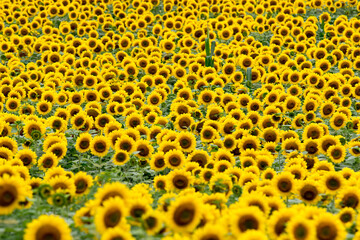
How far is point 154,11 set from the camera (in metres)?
15.4

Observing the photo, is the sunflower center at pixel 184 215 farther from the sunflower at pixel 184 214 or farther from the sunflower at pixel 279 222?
the sunflower at pixel 279 222

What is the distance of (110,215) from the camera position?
351cm

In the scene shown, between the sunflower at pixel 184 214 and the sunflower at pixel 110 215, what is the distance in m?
0.34

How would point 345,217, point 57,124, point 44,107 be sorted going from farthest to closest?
point 44,107, point 57,124, point 345,217

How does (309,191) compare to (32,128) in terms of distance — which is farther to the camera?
(32,128)

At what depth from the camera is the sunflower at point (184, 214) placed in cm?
359

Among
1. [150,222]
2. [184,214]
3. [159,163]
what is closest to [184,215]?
[184,214]

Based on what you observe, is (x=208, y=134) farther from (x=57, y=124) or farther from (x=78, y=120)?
(x=57, y=124)

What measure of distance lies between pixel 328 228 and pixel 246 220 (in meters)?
0.60

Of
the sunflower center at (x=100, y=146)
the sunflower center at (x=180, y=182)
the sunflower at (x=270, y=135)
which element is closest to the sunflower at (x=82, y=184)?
the sunflower center at (x=180, y=182)

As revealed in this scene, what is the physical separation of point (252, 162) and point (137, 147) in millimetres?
1424

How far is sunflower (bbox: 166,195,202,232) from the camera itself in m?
3.59

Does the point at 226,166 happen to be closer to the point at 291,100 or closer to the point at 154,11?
the point at 291,100

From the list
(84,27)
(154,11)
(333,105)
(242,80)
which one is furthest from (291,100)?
(154,11)
